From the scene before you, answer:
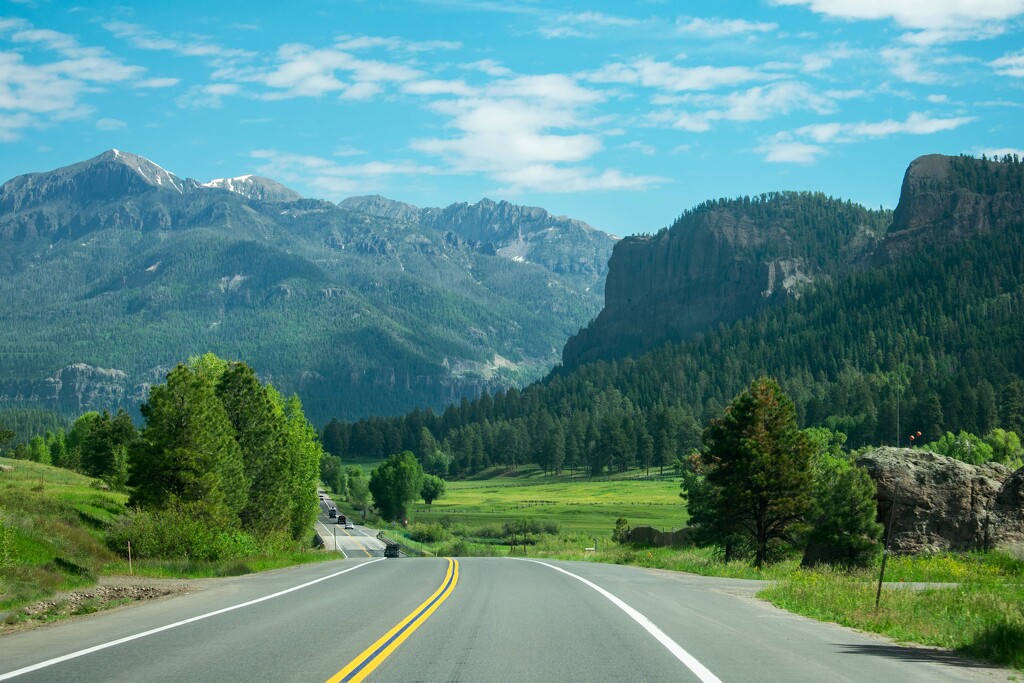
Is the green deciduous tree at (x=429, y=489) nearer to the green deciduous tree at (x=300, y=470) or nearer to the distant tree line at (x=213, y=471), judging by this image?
the green deciduous tree at (x=300, y=470)

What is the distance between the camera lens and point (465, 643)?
14.3 meters

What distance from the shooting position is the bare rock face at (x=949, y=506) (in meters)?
33.6

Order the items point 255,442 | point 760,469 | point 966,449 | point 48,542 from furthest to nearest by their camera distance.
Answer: point 966,449, point 255,442, point 760,469, point 48,542

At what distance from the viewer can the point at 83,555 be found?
33.4 metres

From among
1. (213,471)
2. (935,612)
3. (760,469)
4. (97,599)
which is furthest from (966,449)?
(97,599)

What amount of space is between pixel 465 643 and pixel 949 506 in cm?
2625

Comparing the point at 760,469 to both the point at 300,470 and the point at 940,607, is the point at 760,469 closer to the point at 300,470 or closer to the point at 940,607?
the point at 940,607

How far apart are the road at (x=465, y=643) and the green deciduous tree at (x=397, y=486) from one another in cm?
12657

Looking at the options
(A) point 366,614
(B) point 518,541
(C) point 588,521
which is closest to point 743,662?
(A) point 366,614

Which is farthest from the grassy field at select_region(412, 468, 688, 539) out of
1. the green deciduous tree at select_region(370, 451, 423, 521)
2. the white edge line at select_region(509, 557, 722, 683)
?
the white edge line at select_region(509, 557, 722, 683)

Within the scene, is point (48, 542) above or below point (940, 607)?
below

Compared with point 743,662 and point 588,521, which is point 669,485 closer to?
point 588,521

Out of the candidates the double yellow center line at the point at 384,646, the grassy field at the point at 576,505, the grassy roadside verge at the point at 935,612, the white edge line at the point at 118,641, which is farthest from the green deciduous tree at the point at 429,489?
the double yellow center line at the point at 384,646

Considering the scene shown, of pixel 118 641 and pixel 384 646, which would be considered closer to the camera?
pixel 384 646
